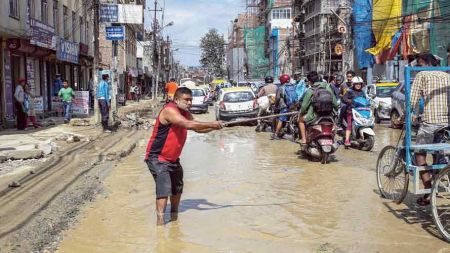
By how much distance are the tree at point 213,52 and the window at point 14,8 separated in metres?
105

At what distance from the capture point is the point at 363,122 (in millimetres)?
12141

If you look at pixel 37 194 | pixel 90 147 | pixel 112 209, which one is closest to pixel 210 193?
pixel 112 209

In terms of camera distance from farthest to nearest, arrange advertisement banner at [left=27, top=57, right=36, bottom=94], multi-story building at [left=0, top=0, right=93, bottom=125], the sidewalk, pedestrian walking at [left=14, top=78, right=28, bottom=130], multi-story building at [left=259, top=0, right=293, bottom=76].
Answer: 1. multi-story building at [left=259, top=0, right=293, bottom=76]
2. advertisement banner at [left=27, top=57, right=36, bottom=94]
3. multi-story building at [left=0, top=0, right=93, bottom=125]
4. pedestrian walking at [left=14, top=78, right=28, bottom=130]
5. the sidewalk

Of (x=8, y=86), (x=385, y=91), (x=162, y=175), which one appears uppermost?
(x=8, y=86)

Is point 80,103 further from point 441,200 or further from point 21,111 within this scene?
point 441,200

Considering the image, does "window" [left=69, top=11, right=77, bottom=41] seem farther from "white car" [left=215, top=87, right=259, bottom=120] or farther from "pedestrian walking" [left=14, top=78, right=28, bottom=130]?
"pedestrian walking" [left=14, top=78, right=28, bottom=130]

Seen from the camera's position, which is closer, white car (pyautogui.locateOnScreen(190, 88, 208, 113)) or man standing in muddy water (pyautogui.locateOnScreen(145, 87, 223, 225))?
man standing in muddy water (pyautogui.locateOnScreen(145, 87, 223, 225))

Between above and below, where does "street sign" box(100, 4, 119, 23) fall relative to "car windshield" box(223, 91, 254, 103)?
above

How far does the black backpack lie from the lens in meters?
10.3

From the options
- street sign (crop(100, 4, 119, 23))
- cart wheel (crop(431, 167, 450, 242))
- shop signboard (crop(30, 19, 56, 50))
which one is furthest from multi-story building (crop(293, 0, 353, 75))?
cart wheel (crop(431, 167, 450, 242))

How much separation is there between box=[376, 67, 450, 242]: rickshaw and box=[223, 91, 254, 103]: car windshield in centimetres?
1490

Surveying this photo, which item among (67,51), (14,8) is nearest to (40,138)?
(14,8)

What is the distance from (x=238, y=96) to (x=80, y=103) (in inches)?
282

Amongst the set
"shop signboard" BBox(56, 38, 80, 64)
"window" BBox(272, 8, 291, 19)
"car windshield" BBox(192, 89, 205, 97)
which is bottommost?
"car windshield" BBox(192, 89, 205, 97)
